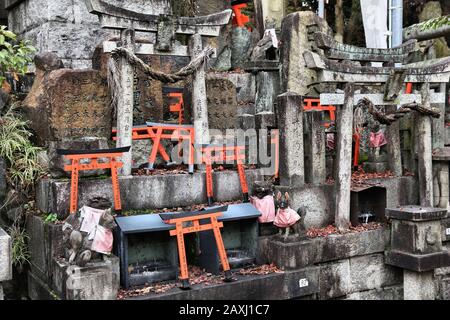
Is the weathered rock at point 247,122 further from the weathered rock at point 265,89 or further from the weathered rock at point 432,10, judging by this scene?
the weathered rock at point 432,10

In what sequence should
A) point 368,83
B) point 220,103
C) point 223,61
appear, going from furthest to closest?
point 223,61 < point 220,103 < point 368,83

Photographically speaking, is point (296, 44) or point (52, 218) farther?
point (296, 44)

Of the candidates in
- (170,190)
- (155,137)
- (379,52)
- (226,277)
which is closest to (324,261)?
(226,277)

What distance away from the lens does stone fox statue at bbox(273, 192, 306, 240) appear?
25.9 ft

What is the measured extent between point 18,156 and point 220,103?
12.6 feet

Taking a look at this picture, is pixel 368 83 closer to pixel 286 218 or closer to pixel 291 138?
pixel 291 138

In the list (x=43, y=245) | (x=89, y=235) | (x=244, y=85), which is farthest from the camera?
(x=244, y=85)

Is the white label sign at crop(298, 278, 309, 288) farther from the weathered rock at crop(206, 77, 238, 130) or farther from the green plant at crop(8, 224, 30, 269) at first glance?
the green plant at crop(8, 224, 30, 269)

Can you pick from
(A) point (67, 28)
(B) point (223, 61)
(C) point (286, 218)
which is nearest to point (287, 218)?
(C) point (286, 218)

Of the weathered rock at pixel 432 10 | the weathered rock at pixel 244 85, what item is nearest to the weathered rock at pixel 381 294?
the weathered rock at pixel 244 85

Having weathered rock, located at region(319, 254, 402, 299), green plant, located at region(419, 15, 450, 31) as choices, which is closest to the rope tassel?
weathered rock, located at region(319, 254, 402, 299)

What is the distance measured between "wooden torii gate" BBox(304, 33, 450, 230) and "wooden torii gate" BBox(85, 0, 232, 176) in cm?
196

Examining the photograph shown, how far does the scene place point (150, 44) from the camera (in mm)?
8812

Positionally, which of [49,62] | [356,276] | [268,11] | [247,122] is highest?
[268,11]
